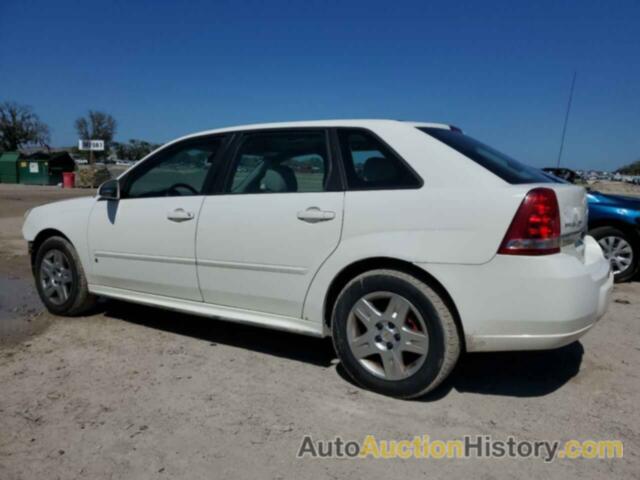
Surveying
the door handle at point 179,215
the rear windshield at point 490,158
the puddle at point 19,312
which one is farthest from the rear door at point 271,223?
the puddle at point 19,312

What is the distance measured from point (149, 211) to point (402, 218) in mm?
2126

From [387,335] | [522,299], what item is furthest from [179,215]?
[522,299]

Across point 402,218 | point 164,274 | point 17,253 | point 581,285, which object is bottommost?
point 17,253

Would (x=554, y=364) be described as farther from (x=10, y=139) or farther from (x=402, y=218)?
(x=10, y=139)

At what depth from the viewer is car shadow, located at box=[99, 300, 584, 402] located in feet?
10.9

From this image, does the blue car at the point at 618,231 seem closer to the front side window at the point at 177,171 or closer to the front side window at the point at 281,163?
the front side window at the point at 281,163

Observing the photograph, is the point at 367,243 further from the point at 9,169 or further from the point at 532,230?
the point at 9,169

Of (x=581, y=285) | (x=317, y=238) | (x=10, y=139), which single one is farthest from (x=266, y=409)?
(x=10, y=139)

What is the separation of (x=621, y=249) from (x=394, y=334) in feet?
16.0

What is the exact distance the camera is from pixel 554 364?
146 inches

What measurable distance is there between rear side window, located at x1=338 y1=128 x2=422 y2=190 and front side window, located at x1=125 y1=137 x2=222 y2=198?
1.11m

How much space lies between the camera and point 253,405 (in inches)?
119

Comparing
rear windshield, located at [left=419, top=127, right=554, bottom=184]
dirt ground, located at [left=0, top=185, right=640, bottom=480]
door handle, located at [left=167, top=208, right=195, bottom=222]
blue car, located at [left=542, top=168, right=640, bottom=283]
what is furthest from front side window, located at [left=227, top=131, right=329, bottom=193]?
blue car, located at [left=542, top=168, right=640, bottom=283]

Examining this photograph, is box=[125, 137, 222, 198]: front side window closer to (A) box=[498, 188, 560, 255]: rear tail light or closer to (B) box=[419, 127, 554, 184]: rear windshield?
(B) box=[419, 127, 554, 184]: rear windshield
